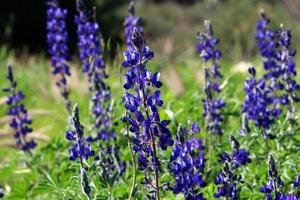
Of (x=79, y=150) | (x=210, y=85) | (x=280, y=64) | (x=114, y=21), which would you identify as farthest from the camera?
(x=114, y=21)

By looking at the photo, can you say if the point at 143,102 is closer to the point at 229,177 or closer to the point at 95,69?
the point at 229,177

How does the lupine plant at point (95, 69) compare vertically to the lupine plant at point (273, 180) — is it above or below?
above

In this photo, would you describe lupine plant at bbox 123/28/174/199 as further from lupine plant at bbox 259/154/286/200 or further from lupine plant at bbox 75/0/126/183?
lupine plant at bbox 75/0/126/183

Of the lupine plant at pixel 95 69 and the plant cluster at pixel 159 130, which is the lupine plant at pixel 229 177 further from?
the lupine plant at pixel 95 69

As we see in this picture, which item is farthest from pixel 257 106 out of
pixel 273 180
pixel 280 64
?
pixel 273 180

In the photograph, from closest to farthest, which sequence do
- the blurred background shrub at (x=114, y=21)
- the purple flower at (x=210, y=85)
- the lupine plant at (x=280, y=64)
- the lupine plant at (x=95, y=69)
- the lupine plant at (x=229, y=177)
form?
the lupine plant at (x=229, y=177)
the lupine plant at (x=280, y=64)
the purple flower at (x=210, y=85)
the lupine plant at (x=95, y=69)
the blurred background shrub at (x=114, y=21)

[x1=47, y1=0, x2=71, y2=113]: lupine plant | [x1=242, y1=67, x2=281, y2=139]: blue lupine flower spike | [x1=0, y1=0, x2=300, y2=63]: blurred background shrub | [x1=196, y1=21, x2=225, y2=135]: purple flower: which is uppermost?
[x1=0, y1=0, x2=300, y2=63]: blurred background shrub

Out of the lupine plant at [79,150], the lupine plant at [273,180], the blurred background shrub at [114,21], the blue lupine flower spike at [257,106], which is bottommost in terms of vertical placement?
→ the lupine plant at [273,180]

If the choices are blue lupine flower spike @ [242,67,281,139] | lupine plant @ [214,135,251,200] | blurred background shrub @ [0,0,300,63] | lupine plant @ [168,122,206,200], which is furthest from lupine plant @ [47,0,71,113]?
blurred background shrub @ [0,0,300,63]

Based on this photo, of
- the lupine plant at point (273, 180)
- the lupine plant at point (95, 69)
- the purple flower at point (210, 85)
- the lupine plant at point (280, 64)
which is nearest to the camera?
the lupine plant at point (273, 180)

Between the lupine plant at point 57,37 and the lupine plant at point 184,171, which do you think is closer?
the lupine plant at point 184,171

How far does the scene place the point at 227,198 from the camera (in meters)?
3.14

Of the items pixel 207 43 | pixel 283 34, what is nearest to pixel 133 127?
pixel 283 34

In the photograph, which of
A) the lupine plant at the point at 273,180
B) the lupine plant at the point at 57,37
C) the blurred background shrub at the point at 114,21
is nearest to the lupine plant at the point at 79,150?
the lupine plant at the point at 273,180
